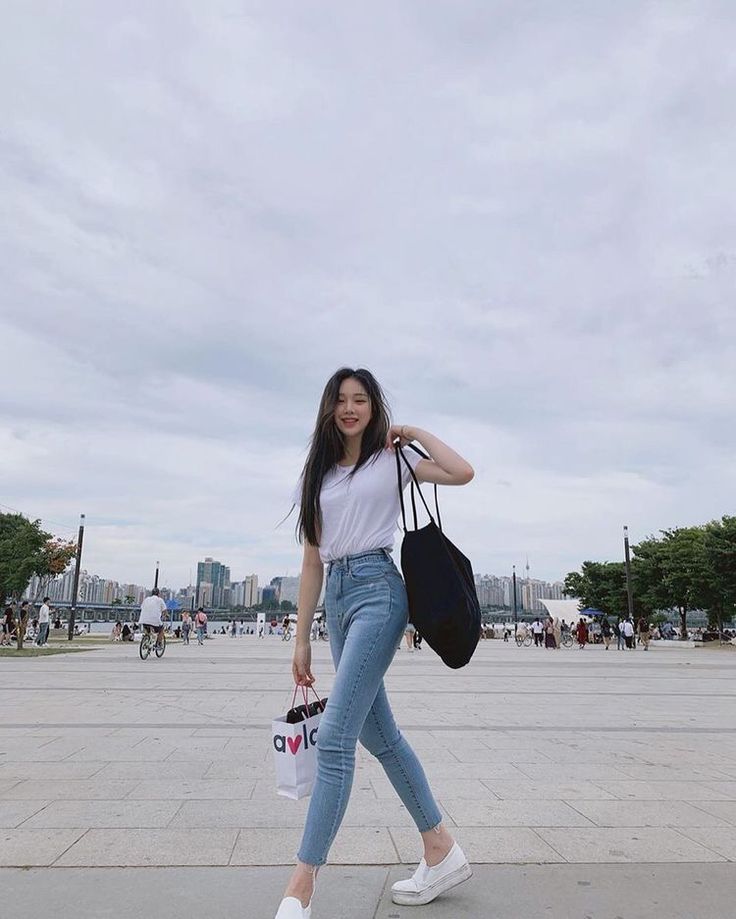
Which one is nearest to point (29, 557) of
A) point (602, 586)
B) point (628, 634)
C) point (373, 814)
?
point (628, 634)

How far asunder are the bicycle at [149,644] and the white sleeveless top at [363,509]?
50.5ft

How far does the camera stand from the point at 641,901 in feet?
8.49

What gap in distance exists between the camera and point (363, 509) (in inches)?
104

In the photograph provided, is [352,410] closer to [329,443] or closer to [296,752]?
[329,443]

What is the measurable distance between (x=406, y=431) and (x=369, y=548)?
18.3 inches

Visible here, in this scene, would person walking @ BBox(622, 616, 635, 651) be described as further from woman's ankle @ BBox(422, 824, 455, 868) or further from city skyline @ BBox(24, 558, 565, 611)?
city skyline @ BBox(24, 558, 565, 611)

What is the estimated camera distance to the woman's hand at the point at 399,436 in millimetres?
2770

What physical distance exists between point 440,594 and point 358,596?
294mm

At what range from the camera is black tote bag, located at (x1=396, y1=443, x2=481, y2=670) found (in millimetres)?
2455

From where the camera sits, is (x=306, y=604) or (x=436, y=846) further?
(x=306, y=604)

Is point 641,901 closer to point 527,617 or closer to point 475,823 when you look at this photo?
point 475,823

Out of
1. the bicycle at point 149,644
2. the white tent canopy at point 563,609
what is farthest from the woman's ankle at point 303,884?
the white tent canopy at point 563,609

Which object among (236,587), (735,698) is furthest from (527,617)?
(735,698)

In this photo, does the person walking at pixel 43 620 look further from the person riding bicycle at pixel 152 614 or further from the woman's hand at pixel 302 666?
the woman's hand at pixel 302 666
